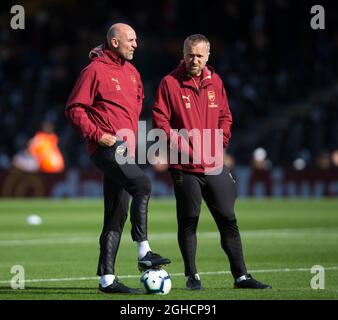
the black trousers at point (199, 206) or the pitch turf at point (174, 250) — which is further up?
the black trousers at point (199, 206)

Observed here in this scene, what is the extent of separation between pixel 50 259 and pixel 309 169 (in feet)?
55.1

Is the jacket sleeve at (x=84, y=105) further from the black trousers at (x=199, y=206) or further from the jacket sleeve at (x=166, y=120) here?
the black trousers at (x=199, y=206)

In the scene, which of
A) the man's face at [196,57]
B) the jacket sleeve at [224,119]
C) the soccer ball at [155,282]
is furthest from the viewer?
the jacket sleeve at [224,119]

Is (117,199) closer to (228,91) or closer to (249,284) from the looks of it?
(249,284)

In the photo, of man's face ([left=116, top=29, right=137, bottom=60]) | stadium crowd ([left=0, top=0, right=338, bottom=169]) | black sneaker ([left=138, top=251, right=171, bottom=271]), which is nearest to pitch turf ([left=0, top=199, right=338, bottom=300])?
black sneaker ([left=138, top=251, right=171, bottom=271])

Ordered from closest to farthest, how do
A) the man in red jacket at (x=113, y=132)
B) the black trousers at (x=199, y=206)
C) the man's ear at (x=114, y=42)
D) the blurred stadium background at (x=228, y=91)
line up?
the man in red jacket at (x=113, y=132) → the man's ear at (x=114, y=42) → the black trousers at (x=199, y=206) → the blurred stadium background at (x=228, y=91)

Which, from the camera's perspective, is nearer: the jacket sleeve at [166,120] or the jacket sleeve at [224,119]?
the jacket sleeve at [166,120]

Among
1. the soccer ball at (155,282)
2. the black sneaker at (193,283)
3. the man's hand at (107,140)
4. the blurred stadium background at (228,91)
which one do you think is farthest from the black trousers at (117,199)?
the blurred stadium background at (228,91)

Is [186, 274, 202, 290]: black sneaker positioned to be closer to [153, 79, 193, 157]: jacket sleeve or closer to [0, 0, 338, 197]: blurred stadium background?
[153, 79, 193, 157]: jacket sleeve

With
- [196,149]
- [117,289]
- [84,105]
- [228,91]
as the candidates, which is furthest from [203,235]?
[228,91]

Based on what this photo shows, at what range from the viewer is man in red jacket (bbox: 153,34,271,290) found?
1204 cm

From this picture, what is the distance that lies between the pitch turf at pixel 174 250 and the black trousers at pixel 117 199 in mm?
520

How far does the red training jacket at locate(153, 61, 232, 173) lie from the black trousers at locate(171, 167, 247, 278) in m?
0.14

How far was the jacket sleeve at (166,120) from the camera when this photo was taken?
39.2 feet
